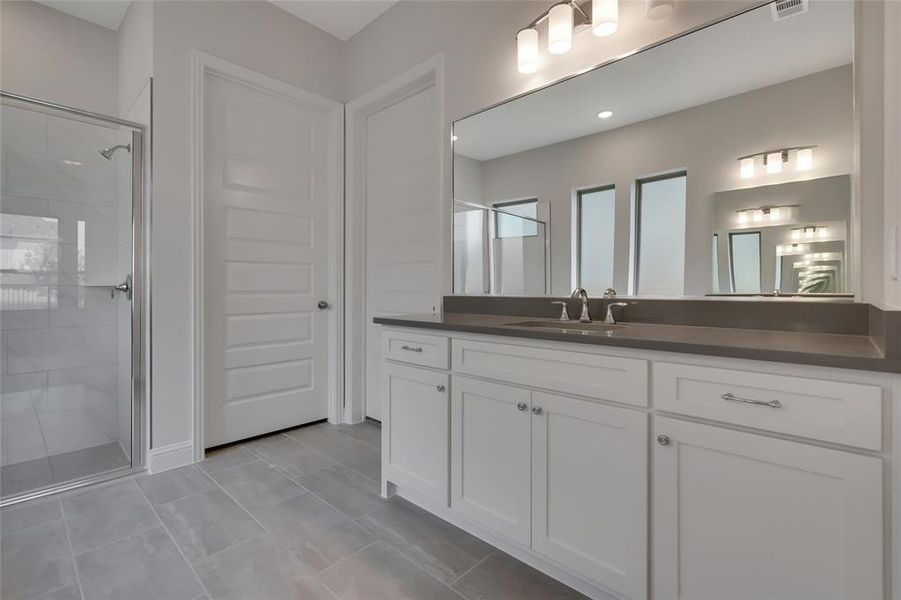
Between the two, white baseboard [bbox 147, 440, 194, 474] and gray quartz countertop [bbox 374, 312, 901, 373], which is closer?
gray quartz countertop [bbox 374, 312, 901, 373]

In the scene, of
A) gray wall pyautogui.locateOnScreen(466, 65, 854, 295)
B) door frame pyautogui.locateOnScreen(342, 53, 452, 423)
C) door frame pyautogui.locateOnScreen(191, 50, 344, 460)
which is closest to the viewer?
gray wall pyautogui.locateOnScreen(466, 65, 854, 295)

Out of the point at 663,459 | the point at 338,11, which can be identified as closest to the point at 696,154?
the point at 663,459

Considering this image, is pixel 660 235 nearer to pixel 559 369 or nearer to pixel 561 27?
pixel 559 369

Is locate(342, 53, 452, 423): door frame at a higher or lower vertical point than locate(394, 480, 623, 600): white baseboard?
higher

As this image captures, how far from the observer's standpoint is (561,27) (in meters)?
1.75

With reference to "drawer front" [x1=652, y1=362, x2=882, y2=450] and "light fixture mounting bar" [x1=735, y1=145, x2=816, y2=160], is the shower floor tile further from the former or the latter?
"light fixture mounting bar" [x1=735, y1=145, x2=816, y2=160]

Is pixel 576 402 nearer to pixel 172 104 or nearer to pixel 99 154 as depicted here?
pixel 172 104

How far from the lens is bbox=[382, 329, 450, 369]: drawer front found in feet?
5.51

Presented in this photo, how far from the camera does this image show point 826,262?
1317 millimetres

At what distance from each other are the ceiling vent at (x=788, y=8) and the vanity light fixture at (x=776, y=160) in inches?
17.1

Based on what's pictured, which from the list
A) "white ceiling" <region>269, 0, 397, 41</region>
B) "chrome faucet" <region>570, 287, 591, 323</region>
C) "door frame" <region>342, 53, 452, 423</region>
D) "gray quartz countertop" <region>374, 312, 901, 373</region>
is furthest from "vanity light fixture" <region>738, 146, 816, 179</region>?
"white ceiling" <region>269, 0, 397, 41</region>

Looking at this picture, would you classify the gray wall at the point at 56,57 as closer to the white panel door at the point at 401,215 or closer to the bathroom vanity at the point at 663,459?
the white panel door at the point at 401,215

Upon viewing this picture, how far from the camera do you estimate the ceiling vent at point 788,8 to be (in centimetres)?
132

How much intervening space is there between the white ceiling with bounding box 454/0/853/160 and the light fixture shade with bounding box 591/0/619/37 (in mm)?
141
